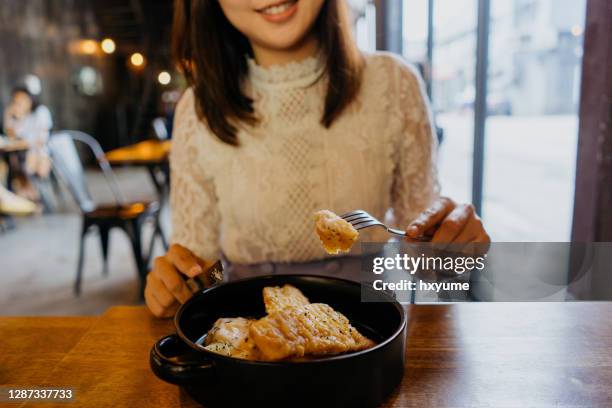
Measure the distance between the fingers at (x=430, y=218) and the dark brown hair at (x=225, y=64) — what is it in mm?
521


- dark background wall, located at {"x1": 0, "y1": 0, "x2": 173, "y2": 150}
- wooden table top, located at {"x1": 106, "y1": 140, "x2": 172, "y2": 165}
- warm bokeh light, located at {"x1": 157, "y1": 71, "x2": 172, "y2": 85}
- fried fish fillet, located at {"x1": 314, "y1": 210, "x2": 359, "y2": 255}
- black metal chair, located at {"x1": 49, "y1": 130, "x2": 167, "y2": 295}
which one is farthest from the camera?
warm bokeh light, located at {"x1": 157, "y1": 71, "x2": 172, "y2": 85}

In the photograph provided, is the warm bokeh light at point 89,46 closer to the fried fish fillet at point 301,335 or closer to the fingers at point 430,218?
the fingers at point 430,218

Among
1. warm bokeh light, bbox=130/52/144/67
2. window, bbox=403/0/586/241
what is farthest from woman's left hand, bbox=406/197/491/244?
warm bokeh light, bbox=130/52/144/67

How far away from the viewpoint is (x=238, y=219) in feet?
4.32

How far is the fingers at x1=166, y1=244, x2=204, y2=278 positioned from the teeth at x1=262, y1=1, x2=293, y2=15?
606 millimetres

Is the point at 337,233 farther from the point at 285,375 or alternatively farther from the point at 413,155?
the point at 413,155

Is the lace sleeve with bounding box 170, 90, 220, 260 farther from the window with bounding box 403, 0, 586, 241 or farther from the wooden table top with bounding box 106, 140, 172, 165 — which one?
the wooden table top with bounding box 106, 140, 172, 165

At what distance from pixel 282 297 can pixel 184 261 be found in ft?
0.77

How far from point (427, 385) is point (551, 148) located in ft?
15.2

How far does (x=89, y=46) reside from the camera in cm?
997

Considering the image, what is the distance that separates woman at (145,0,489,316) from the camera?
1.28 m

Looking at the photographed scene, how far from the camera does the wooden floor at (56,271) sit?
332 cm

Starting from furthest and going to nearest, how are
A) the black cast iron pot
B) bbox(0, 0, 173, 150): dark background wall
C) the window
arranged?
1. bbox(0, 0, 173, 150): dark background wall
2. the window
3. the black cast iron pot

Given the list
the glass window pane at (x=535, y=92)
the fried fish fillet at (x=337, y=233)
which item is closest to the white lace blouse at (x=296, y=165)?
the glass window pane at (x=535, y=92)
